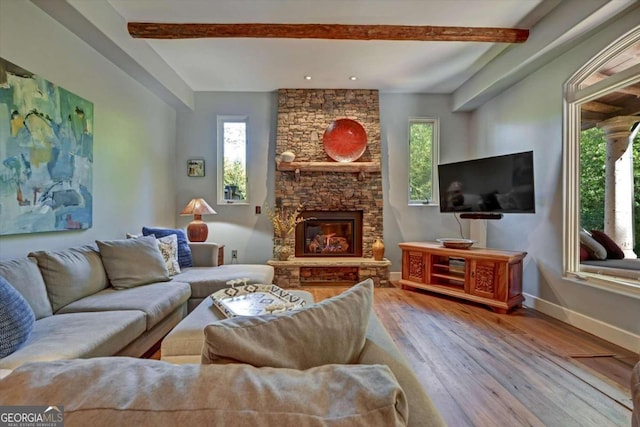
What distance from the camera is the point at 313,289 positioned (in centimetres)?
430

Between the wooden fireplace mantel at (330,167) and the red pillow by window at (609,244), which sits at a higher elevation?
the wooden fireplace mantel at (330,167)

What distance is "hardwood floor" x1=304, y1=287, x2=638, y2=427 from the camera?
1.71 meters

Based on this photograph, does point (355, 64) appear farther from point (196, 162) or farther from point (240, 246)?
point (240, 246)

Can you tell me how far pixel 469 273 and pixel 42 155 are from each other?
14.0 ft

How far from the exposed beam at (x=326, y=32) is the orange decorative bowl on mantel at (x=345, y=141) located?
1.61 meters

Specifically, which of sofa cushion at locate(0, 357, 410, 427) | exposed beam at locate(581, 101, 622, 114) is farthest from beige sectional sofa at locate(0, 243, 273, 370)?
exposed beam at locate(581, 101, 622, 114)

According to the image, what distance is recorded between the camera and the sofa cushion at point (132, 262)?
104 inches

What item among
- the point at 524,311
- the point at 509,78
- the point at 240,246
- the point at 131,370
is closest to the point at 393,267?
the point at 524,311

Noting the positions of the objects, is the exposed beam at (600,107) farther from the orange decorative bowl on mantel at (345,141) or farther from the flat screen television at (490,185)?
the orange decorative bowl on mantel at (345,141)

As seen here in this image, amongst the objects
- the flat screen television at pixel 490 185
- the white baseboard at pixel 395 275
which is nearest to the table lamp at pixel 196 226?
the white baseboard at pixel 395 275

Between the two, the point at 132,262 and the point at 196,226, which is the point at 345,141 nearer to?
the point at 196,226

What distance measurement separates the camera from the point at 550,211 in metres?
3.26

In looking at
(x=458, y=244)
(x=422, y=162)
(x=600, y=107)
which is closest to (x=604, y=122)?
(x=600, y=107)

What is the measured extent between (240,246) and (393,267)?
2.44 meters
